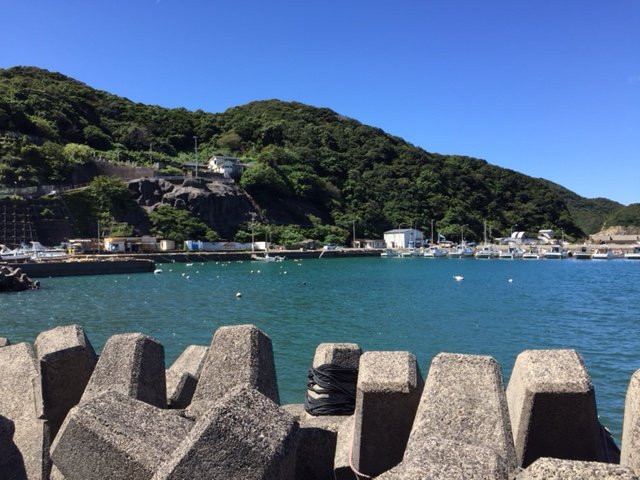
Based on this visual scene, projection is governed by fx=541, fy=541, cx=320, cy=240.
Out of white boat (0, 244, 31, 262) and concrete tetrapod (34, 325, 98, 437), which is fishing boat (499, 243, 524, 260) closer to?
white boat (0, 244, 31, 262)

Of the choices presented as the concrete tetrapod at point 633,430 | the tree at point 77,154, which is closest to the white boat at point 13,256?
the tree at point 77,154

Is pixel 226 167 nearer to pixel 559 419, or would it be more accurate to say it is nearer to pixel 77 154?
pixel 77 154

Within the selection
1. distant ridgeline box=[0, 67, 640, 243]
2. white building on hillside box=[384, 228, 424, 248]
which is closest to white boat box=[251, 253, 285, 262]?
distant ridgeline box=[0, 67, 640, 243]

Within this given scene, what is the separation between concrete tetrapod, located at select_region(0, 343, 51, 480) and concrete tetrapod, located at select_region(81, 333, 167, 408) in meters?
0.51

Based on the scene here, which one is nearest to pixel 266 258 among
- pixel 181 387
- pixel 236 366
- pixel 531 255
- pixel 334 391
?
pixel 531 255

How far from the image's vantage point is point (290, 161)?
137250mm

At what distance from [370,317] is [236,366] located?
23.9 m

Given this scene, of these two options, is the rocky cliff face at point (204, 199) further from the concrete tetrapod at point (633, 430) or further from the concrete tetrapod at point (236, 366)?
the concrete tetrapod at point (633, 430)

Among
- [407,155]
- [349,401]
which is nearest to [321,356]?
[349,401]

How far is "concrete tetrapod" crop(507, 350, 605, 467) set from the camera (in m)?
3.87

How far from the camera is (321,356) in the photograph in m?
5.52

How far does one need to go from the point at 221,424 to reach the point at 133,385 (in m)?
2.20

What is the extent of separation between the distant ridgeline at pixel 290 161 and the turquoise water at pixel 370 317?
56891 mm

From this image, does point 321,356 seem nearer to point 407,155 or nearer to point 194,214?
point 194,214
